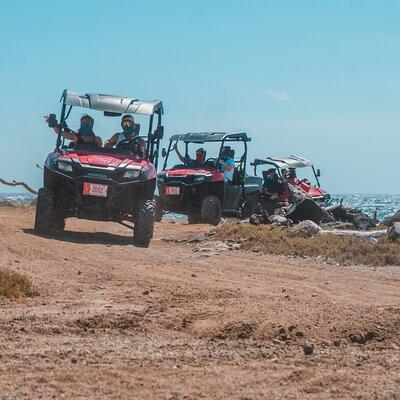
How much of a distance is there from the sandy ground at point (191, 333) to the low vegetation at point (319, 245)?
1544 millimetres

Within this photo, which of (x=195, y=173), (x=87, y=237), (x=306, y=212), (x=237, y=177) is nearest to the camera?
(x=87, y=237)

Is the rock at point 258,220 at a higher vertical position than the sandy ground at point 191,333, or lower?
higher

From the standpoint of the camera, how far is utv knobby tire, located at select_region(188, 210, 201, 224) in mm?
20016

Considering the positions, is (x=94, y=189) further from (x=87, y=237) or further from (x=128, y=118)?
(x=128, y=118)

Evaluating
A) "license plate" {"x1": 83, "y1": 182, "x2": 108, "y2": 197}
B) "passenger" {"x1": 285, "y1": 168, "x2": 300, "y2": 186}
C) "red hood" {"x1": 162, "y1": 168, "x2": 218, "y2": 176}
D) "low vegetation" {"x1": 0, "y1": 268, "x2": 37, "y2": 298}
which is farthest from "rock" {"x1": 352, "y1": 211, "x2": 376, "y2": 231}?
"low vegetation" {"x1": 0, "y1": 268, "x2": 37, "y2": 298}

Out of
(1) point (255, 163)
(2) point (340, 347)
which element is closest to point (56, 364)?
(2) point (340, 347)

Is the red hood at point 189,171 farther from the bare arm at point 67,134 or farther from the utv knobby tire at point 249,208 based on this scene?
the bare arm at point 67,134

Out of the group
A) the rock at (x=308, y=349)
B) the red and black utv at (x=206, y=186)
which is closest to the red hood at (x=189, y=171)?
the red and black utv at (x=206, y=186)

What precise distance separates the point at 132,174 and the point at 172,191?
5947mm

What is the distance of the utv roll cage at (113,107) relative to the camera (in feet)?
47.9

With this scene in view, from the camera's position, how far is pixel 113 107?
14.7 meters

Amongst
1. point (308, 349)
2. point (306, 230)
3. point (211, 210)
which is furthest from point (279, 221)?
point (308, 349)

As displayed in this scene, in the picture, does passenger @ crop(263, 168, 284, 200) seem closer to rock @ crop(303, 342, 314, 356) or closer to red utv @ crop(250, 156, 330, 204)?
red utv @ crop(250, 156, 330, 204)

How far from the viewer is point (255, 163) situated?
2447 centimetres
